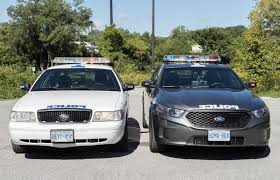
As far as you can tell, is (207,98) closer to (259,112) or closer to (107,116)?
(259,112)

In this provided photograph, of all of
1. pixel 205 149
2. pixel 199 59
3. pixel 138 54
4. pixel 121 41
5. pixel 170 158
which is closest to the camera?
pixel 170 158

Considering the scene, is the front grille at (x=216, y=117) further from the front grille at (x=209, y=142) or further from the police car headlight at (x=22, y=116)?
the police car headlight at (x=22, y=116)

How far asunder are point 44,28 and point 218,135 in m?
49.1

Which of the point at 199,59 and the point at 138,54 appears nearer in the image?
the point at 199,59

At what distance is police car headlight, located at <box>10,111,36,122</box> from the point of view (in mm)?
7141

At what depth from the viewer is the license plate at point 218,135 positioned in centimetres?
697

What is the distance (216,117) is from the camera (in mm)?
7035

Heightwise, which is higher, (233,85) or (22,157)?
(233,85)

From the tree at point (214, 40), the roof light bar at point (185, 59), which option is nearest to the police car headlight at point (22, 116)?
the roof light bar at point (185, 59)

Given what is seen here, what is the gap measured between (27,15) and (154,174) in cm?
4957

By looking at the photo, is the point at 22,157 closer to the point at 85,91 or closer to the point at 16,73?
the point at 85,91

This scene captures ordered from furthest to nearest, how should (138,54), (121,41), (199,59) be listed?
(138,54), (121,41), (199,59)

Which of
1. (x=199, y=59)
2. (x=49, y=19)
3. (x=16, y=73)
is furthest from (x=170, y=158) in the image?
(x=49, y=19)

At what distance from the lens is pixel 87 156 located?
25.1 ft
